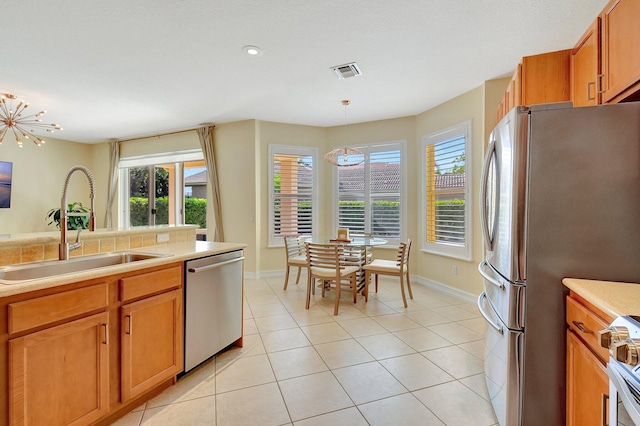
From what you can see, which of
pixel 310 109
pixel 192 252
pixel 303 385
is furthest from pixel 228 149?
pixel 303 385

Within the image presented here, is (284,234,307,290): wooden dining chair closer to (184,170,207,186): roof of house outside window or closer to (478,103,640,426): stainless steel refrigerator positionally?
(478,103,640,426): stainless steel refrigerator

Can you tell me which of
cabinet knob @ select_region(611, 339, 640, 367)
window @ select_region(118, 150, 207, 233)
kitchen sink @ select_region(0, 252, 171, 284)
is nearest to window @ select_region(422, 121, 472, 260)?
cabinet knob @ select_region(611, 339, 640, 367)

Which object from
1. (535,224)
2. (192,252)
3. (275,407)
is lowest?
(275,407)

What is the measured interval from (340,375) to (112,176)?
6.45 m

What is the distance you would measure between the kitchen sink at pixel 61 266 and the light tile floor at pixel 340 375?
93 cm

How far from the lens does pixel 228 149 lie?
5086 millimetres

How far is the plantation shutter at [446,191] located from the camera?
3.89 m

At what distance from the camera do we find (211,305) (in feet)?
7.25

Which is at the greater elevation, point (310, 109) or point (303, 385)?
point (310, 109)

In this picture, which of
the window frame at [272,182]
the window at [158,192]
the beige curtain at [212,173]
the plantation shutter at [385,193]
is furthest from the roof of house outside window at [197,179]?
the plantation shutter at [385,193]

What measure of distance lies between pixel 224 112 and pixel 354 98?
6.64 feet

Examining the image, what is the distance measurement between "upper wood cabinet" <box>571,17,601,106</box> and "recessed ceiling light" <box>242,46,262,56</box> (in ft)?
8.44

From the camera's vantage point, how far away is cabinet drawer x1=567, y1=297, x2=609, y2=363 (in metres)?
1.07

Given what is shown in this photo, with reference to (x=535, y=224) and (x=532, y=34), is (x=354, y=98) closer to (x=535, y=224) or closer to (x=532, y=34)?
(x=532, y=34)
